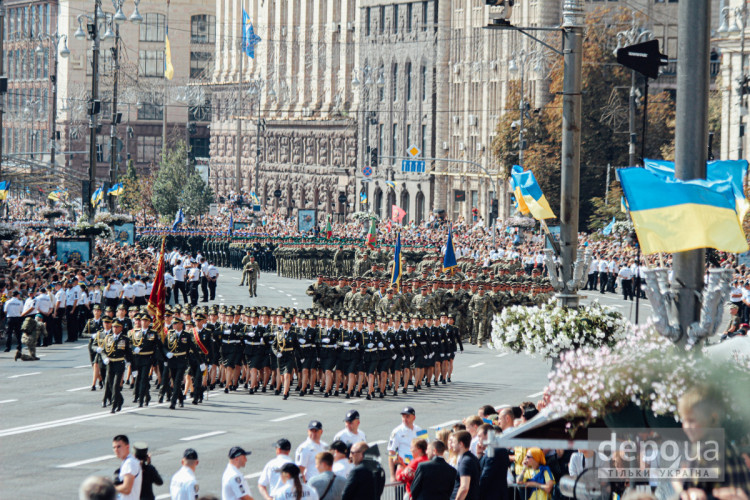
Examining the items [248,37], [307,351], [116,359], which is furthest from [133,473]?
[248,37]

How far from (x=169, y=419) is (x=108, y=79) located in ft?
329

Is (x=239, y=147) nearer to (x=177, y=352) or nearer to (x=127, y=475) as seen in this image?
(x=177, y=352)

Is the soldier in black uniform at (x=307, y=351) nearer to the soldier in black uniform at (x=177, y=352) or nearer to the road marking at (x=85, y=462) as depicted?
the soldier in black uniform at (x=177, y=352)

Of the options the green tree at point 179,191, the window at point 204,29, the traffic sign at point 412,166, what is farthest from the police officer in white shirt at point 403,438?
the window at point 204,29

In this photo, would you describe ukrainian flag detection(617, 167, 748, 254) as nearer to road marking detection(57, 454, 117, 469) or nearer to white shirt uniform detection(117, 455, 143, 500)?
white shirt uniform detection(117, 455, 143, 500)

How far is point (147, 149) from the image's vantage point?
120 m

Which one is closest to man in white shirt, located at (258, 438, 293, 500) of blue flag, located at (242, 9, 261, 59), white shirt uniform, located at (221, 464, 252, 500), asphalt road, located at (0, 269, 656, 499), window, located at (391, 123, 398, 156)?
white shirt uniform, located at (221, 464, 252, 500)

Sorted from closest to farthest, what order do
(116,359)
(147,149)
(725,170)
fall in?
(725,170) < (116,359) < (147,149)

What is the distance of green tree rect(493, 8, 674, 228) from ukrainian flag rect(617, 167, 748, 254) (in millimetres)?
55996

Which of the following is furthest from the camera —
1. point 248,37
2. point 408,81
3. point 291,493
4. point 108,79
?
point 108,79

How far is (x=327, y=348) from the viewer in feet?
79.7

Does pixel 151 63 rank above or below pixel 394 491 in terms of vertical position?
above

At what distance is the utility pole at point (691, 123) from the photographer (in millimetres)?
9469

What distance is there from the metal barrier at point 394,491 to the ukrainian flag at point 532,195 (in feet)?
19.1
